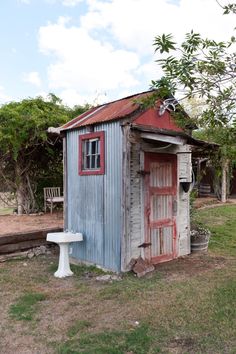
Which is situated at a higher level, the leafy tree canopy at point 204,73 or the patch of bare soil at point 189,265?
the leafy tree canopy at point 204,73

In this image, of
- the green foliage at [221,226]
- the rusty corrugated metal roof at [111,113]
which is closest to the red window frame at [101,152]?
the rusty corrugated metal roof at [111,113]

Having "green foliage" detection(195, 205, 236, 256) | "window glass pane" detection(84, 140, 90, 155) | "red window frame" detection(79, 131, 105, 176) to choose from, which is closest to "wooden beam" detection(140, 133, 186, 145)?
"red window frame" detection(79, 131, 105, 176)

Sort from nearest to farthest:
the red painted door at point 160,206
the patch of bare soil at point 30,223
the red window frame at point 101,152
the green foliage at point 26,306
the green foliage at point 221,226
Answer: the green foliage at point 26,306 < the red window frame at point 101,152 < the red painted door at point 160,206 < the green foliage at point 221,226 < the patch of bare soil at point 30,223

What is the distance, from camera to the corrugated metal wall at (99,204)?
5836 millimetres

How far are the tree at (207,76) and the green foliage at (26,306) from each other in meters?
3.10

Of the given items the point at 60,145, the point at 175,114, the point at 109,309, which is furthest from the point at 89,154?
the point at 60,145

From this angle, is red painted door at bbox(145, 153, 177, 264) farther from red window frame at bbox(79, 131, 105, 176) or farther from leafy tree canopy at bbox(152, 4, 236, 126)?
leafy tree canopy at bbox(152, 4, 236, 126)

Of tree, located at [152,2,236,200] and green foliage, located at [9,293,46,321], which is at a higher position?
tree, located at [152,2,236,200]

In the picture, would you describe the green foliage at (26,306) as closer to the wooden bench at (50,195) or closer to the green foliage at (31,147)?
the green foliage at (31,147)

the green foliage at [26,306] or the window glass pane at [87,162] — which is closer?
the green foliage at [26,306]

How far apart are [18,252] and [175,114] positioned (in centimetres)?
463

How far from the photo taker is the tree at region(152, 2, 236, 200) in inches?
134

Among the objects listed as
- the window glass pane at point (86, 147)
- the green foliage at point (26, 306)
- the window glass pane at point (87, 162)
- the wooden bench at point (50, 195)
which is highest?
the window glass pane at point (86, 147)

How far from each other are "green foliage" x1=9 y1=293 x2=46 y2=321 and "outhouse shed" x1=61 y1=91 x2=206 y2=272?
153 centimetres
